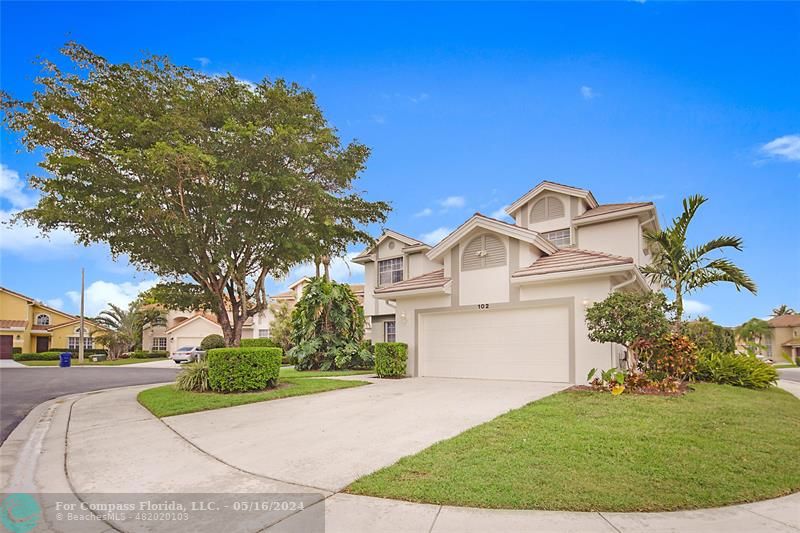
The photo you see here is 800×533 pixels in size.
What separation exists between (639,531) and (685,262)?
1154 cm

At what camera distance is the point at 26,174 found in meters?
14.9

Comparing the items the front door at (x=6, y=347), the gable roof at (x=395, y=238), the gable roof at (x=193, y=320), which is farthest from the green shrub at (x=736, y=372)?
the front door at (x=6, y=347)

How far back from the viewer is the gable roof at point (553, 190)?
18656 millimetres

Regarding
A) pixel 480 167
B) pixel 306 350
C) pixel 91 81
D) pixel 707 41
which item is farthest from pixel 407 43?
pixel 306 350

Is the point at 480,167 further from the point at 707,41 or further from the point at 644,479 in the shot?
the point at 644,479

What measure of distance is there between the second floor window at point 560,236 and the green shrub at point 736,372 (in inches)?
292

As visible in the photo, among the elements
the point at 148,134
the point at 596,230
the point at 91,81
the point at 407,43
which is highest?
the point at 407,43

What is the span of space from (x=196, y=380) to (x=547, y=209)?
15157 mm

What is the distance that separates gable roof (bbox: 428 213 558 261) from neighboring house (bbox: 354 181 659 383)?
0.11ft

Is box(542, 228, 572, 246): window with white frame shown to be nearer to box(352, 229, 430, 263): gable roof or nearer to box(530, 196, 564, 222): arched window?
box(530, 196, 564, 222): arched window

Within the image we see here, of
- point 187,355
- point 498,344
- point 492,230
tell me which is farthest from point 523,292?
point 187,355

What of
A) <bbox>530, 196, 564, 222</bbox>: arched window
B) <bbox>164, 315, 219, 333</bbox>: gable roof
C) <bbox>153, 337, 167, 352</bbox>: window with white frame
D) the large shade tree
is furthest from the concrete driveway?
<bbox>153, 337, 167, 352</bbox>: window with white frame

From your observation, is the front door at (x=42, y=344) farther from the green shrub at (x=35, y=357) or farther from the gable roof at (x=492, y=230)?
the gable roof at (x=492, y=230)

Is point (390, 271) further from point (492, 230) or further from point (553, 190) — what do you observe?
point (492, 230)
